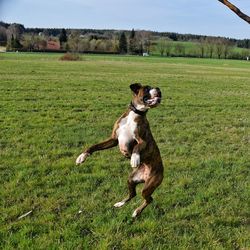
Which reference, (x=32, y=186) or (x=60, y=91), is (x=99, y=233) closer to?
(x=32, y=186)

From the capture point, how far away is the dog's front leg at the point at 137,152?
1354 mm

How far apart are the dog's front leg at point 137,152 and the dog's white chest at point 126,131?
0.02m

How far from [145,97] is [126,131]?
0.14 m

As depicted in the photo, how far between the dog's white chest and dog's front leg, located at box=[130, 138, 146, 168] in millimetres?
24

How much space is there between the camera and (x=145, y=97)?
50.9 inches

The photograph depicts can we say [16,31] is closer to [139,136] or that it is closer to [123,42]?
[139,136]

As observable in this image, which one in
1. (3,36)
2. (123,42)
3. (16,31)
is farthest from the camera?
(123,42)

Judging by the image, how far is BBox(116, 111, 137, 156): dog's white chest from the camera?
1347mm

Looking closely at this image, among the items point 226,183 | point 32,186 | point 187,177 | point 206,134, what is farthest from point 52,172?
point 206,134

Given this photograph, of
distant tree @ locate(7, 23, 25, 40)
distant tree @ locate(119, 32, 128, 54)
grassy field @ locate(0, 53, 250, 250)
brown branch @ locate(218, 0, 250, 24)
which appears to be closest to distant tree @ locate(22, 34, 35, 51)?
distant tree @ locate(7, 23, 25, 40)

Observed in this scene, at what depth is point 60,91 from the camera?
26.2 meters

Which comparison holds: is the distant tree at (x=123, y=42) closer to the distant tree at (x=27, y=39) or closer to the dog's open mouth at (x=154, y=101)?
the distant tree at (x=27, y=39)

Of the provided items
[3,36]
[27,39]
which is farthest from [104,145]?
[27,39]

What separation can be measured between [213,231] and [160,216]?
916 millimetres
